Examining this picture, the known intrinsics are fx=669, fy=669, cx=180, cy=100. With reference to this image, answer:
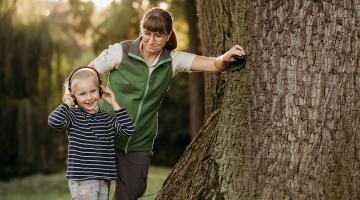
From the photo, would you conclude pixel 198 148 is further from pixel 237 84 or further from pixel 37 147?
pixel 37 147

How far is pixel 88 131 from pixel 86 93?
227 millimetres

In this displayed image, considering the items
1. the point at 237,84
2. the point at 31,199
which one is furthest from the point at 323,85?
the point at 31,199

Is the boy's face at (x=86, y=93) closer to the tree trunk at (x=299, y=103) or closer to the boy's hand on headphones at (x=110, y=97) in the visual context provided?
the boy's hand on headphones at (x=110, y=97)

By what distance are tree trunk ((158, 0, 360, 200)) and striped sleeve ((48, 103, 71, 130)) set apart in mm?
1015

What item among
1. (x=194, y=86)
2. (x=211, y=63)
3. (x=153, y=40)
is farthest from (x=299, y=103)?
(x=194, y=86)

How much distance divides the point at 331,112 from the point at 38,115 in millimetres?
14063

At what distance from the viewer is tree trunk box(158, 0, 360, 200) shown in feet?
11.9

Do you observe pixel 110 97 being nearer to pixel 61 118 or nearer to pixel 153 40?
pixel 61 118

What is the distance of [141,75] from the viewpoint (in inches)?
169

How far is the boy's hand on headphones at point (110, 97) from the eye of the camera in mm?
4051

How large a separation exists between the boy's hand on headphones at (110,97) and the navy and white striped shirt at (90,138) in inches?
1.9

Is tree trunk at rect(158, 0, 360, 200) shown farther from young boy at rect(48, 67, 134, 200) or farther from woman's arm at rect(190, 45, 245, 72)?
young boy at rect(48, 67, 134, 200)

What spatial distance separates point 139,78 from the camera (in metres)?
4.29

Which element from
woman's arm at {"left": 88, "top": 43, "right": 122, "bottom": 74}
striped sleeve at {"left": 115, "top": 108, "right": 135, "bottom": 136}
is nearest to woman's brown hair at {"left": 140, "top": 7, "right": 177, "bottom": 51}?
woman's arm at {"left": 88, "top": 43, "right": 122, "bottom": 74}
